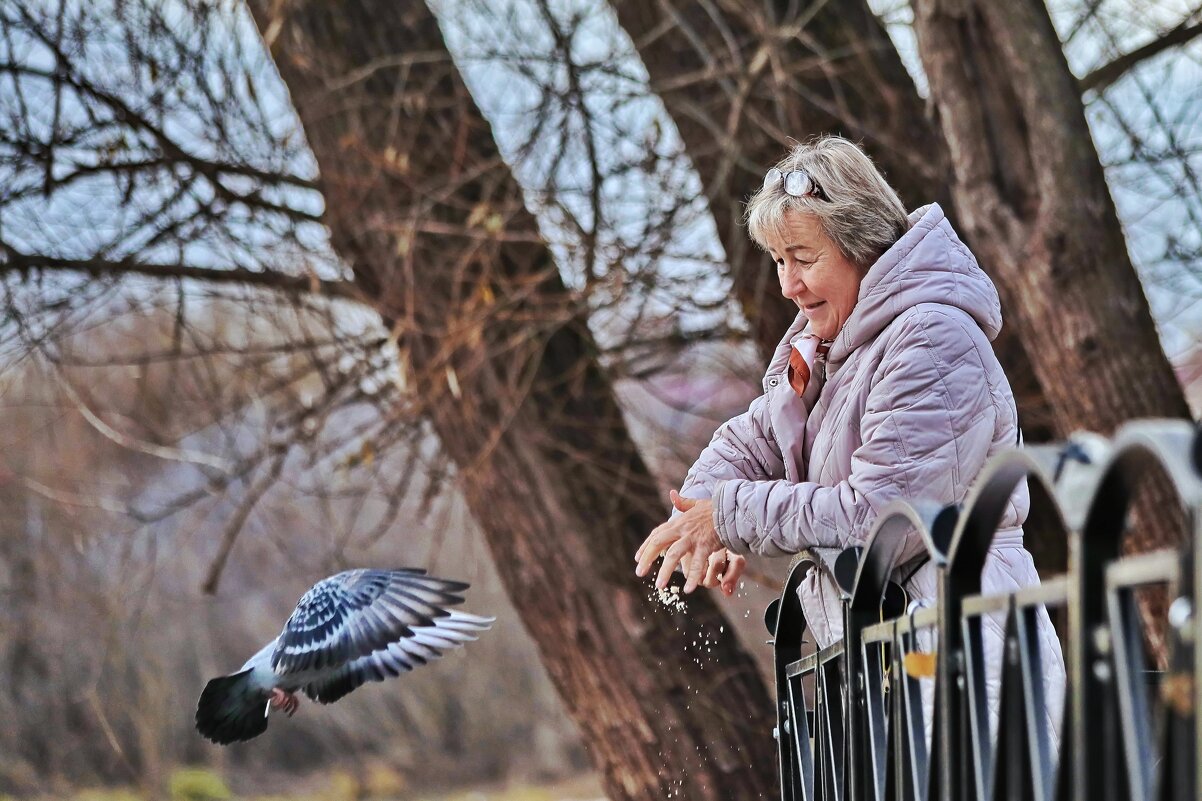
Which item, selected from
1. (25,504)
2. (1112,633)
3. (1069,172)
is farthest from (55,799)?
(1112,633)

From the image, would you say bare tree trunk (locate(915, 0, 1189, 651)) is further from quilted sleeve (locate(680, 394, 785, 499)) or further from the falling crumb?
quilted sleeve (locate(680, 394, 785, 499))

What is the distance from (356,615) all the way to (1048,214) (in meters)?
2.25

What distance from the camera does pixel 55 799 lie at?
12484mm

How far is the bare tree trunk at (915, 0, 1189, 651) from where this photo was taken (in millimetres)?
3971

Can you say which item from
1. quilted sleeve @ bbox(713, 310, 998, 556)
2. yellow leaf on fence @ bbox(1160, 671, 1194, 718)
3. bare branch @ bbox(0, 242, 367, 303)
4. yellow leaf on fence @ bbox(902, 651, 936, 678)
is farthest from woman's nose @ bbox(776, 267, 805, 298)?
bare branch @ bbox(0, 242, 367, 303)

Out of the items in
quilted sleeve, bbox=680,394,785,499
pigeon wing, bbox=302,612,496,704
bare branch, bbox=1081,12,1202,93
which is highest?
bare branch, bbox=1081,12,1202,93

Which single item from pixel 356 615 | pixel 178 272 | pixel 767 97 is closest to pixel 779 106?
pixel 767 97

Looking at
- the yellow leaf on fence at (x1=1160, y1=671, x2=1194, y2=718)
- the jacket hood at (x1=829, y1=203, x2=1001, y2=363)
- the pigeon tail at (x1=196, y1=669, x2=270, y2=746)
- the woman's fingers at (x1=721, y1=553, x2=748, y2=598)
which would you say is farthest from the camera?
the pigeon tail at (x1=196, y1=669, x2=270, y2=746)

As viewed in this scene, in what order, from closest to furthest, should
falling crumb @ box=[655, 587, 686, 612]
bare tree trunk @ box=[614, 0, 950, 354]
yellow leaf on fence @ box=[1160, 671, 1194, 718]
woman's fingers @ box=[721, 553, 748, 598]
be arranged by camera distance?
yellow leaf on fence @ box=[1160, 671, 1194, 718] → woman's fingers @ box=[721, 553, 748, 598] → falling crumb @ box=[655, 587, 686, 612] → bare tree trunk @ box=[614, 0, 950, 354]

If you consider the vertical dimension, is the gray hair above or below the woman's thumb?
above

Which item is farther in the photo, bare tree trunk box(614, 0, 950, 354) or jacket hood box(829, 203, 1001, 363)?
bare tree trunk box(614, 0, 950, 354)

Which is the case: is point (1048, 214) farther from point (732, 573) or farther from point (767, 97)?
point (732, 573)

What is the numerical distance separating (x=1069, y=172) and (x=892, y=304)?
215cm

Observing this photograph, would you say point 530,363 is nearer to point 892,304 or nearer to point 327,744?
point 892,304
